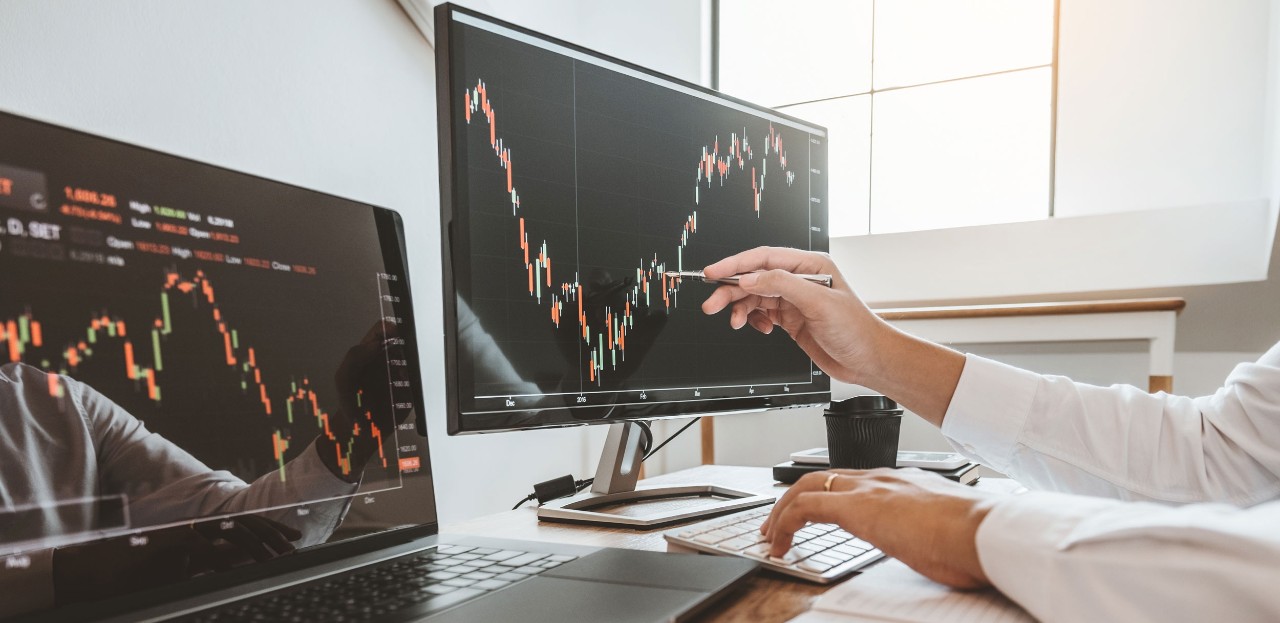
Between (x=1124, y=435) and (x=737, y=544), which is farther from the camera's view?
(x=1124, y=435)

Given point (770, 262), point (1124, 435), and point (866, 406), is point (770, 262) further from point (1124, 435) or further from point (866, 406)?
point (1124, 435)

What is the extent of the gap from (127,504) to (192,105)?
42 centimetres

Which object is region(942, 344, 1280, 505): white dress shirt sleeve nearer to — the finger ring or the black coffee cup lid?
the black coffee cup lid

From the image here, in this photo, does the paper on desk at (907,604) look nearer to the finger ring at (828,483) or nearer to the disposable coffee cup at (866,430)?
the finger ring at (828,483)

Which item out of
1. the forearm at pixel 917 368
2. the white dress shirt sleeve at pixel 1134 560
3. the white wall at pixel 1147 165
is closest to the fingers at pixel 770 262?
the forearm at pixel 917 368

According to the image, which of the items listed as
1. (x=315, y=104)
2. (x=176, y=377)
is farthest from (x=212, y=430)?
(x=315, y=104)

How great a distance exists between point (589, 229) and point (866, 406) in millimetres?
426

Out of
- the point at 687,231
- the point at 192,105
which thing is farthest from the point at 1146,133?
the point at 192,105

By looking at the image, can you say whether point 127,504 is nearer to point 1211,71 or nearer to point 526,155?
point 526,155

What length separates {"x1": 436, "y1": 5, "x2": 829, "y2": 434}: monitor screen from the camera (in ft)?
2.22

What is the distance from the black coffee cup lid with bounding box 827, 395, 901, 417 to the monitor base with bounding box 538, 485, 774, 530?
0.15 meters

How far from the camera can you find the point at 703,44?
6.48 ft

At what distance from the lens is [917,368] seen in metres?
0.86

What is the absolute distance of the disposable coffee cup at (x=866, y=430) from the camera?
0.92 metres
